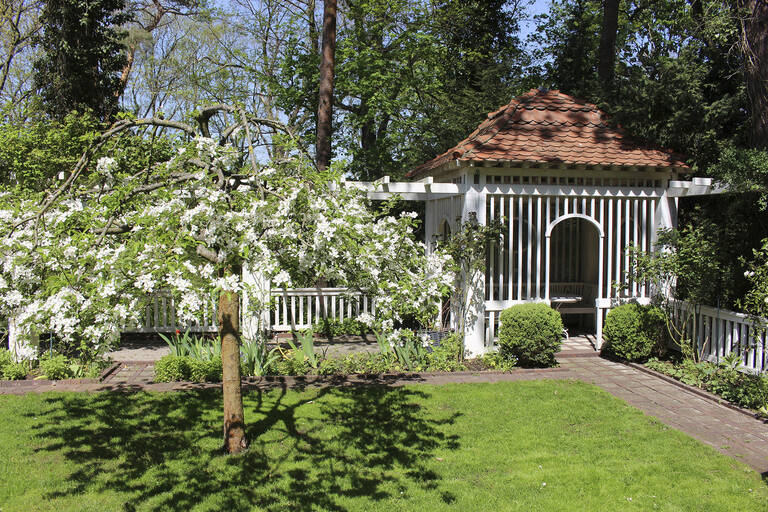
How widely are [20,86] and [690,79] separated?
22178mm

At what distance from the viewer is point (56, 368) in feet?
23.2

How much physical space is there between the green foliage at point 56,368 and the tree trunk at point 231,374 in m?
3.43

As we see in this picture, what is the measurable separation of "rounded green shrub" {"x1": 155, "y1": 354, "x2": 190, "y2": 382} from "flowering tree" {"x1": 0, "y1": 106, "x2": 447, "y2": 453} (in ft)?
8.25

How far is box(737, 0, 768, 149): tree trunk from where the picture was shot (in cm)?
716

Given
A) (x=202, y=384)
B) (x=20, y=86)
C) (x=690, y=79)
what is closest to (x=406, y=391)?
(x=202, y=384)

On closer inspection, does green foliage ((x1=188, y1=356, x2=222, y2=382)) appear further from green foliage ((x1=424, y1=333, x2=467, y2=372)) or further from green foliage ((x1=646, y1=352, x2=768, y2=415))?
green foliage ((x1=646, y1=352, x2=768, y2=415))

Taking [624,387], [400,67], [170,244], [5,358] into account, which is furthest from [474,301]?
[400,67]

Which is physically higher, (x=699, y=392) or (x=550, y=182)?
(x=550, y=182)

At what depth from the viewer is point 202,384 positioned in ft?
23.1

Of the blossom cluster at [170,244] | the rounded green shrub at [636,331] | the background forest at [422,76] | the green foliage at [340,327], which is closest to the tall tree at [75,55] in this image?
the background forest at [422,76]

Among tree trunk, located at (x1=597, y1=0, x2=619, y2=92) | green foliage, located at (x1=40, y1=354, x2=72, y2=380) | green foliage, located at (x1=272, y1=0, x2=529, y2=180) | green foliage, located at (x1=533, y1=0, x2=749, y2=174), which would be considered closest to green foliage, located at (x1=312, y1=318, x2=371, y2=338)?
green foliage, located at (x1=40, y1=354, x2=72, y2=380)

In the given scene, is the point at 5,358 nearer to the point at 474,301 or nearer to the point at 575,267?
the point at 474,301

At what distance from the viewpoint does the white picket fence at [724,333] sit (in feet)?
21.7

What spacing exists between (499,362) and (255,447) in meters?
3.99
